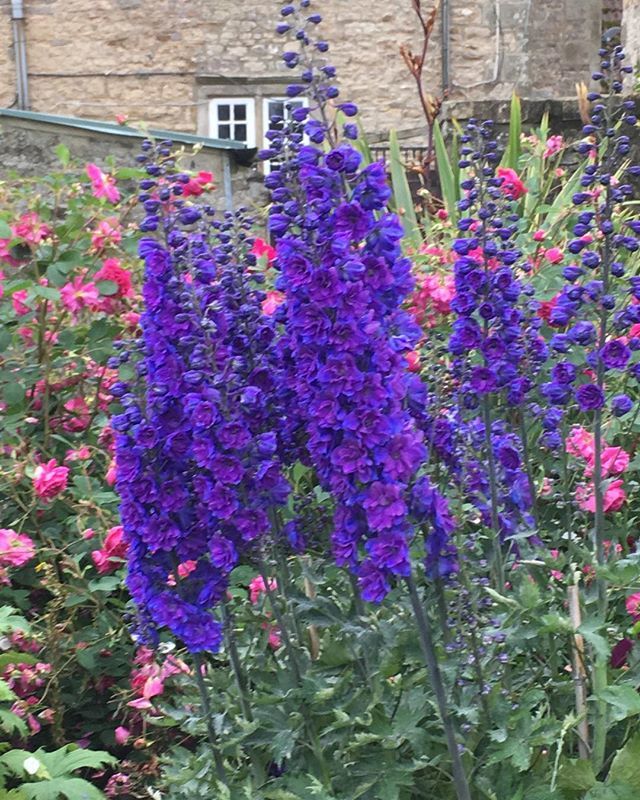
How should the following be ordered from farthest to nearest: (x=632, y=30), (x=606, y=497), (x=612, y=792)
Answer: (x=632, y=30) < (x=606, y=497) < (x=612, y=792)

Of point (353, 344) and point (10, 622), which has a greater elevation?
point (353, 344)

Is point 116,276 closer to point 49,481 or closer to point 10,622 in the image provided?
point 49,481

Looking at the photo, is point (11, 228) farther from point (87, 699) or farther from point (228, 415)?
point (228, 415)

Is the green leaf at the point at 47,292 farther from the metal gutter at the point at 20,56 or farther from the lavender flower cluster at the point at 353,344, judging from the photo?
the metal gutter at the point at 20,56

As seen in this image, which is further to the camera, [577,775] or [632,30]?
[632,30]

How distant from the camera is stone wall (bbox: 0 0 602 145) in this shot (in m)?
13.7

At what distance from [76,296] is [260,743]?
1747mm

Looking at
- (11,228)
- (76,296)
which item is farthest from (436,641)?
(11,228)

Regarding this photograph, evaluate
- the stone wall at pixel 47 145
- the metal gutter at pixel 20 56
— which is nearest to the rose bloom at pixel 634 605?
the stone wall at pixel 47 145

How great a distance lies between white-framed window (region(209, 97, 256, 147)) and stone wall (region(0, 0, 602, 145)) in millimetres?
388

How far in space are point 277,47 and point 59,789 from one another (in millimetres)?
12976

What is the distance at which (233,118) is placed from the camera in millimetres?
14180

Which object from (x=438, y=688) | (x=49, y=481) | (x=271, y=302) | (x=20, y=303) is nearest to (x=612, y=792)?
(x=438, y=688)

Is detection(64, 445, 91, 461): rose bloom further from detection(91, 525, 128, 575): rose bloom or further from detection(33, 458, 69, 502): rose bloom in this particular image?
detection(91, 525, 128, 575): rose bloom
